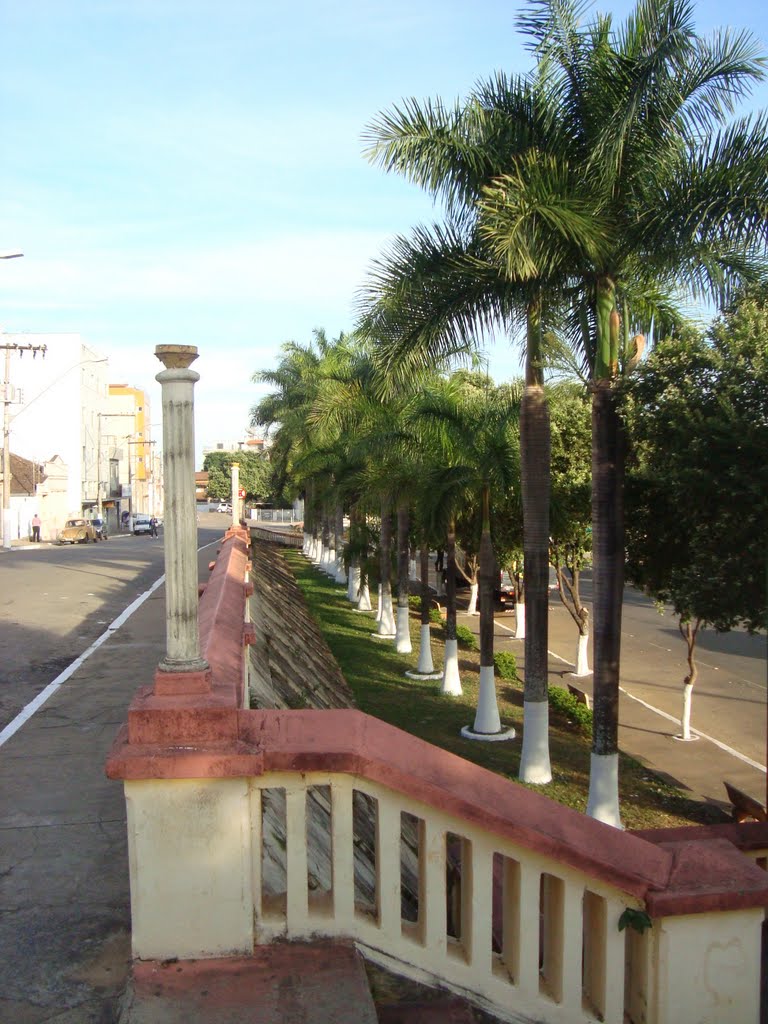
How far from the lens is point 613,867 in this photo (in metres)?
3.42

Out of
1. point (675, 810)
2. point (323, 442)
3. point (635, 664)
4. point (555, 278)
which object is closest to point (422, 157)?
point (555, 278)

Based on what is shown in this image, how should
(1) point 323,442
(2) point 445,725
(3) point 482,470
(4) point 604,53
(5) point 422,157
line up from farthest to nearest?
(1) point 323,442, (2) point 445,725, (3) point 482,470, (5) point 422,157, (4) point 604,53

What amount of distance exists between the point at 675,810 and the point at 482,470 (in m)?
5.98

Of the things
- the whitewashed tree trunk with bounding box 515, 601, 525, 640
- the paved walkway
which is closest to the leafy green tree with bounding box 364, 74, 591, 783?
the paved walkway

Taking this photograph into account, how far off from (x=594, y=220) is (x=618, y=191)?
2.26 feet

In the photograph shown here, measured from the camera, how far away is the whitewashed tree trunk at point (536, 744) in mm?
13266

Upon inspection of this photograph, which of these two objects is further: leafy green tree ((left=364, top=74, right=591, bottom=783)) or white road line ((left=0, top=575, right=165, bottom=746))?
leafy green tree ((left=364, top=74, right=591, bottom=783))

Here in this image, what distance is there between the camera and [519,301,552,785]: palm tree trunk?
1253 cm

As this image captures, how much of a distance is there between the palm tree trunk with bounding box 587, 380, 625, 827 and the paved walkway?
5.00 m

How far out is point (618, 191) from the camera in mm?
10922

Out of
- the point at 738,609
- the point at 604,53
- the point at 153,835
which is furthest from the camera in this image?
the point at 604,53

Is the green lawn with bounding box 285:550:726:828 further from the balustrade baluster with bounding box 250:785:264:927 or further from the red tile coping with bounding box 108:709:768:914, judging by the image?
the balustrade baluster with bounding box 250:785:264:927

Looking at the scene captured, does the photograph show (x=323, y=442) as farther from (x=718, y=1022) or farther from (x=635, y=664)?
(x=718, y=1022)

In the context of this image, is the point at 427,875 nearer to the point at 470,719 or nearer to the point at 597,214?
the point at 597,214
